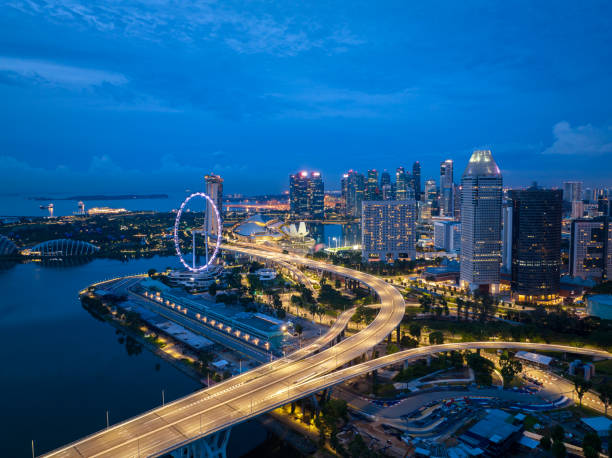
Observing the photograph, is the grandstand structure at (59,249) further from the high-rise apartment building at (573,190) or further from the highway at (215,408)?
the high-rise apartment building at (573,190)

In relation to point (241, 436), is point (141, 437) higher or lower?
higher

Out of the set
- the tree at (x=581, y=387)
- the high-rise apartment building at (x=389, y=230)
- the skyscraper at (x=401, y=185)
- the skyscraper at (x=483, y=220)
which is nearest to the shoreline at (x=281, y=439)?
the tree at (x=581, y=387)

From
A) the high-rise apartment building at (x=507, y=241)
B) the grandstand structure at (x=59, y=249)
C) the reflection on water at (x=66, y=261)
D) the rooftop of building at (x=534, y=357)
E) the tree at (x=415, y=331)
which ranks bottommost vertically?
the rooftop of building at (x=534, y=357)

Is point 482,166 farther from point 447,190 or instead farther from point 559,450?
point 447,190

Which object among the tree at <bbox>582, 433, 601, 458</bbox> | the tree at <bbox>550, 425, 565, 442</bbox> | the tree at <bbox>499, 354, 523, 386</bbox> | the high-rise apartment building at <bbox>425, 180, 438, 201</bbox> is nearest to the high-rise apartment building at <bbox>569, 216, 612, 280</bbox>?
the tree at <bbox>499, 354, 523, 386</bbox>

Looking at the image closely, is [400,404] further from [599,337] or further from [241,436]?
[599,337]

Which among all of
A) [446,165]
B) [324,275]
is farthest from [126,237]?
[446,165]

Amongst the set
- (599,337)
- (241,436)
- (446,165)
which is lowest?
(241,436)
